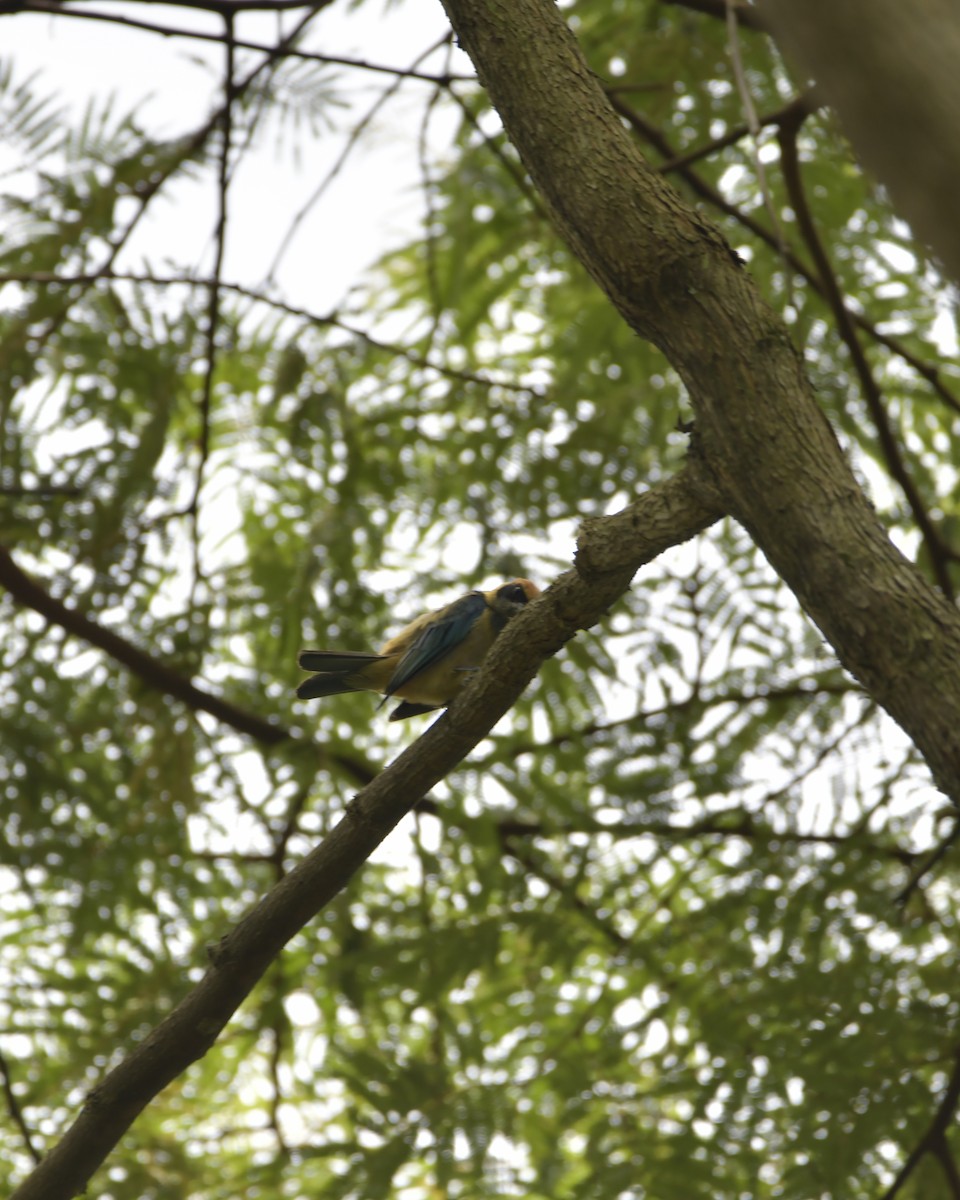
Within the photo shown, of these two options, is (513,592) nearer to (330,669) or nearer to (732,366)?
(330,669)

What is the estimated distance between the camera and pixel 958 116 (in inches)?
36.5

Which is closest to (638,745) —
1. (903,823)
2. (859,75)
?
(903,823)

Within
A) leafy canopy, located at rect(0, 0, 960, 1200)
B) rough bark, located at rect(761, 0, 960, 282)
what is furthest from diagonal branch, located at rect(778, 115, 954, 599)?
rough bark, located at rect(761, 0, 960, 282)

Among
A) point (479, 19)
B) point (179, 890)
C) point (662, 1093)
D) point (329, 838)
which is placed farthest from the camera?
point (179, 890)

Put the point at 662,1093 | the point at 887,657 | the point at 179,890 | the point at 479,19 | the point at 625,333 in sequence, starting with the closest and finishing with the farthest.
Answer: the point at 887,657 < the point at 479,19 < the point at 662,1093 < the point at 179,890 < the point at 625,333

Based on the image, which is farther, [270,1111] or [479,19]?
[270,1111]

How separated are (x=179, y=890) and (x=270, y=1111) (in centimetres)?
114

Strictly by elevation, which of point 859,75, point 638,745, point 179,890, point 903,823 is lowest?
point 859,75

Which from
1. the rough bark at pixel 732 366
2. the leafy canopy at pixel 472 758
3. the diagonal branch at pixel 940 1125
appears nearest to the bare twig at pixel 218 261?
the leafy canopy at pixel 472 758

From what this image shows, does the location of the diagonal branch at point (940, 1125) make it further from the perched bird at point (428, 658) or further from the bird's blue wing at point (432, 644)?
the bird's blue wing at point (432, 644)

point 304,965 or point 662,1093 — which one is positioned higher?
point 304,965

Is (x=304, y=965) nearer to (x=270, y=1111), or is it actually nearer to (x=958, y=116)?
(x=270, y=1111)

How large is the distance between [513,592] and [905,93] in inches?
153

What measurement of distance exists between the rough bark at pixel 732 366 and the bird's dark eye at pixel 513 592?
101 inches
